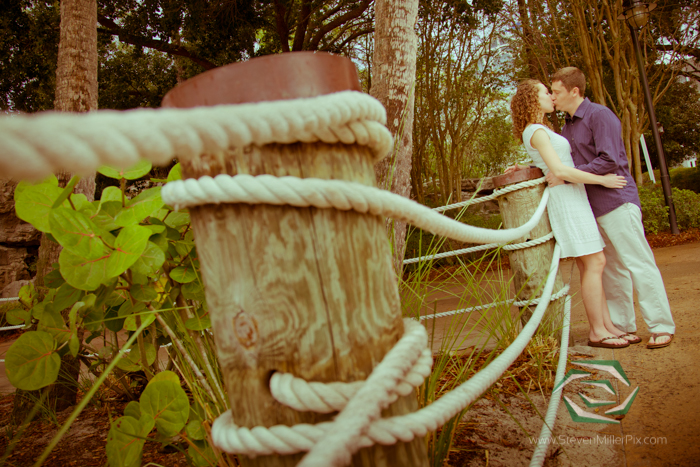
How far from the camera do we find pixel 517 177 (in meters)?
2.39

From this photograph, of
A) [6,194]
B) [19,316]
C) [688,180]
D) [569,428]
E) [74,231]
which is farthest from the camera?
[688,180]

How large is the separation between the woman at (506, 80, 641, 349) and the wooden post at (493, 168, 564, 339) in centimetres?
10

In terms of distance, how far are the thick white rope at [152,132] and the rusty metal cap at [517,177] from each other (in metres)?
1.96

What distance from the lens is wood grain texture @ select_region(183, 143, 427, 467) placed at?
2.15 ft

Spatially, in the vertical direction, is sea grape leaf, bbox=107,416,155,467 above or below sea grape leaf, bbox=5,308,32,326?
below

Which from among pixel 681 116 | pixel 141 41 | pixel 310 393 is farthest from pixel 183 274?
pixel 681 116

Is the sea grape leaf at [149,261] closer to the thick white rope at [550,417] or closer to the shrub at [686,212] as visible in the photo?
the thick white rope at [550,417]

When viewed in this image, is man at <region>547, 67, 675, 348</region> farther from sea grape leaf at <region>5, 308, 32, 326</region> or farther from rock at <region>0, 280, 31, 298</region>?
rock at <region>0, 280, 31, 298</region>

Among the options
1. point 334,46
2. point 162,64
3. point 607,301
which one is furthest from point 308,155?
point 162,64

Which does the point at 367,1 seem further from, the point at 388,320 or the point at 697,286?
the point at 388,320

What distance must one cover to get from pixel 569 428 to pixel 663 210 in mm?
8150

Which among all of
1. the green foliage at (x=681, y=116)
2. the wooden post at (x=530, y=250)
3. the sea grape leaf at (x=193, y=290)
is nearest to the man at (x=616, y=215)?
the wooden post at (x=530, y=250)

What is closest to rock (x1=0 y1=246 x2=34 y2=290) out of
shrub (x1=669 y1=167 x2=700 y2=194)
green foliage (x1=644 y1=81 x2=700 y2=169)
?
shrub (x1=669 y1=167 x2=700 y2=194)

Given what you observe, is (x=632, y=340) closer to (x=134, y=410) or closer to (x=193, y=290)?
(x=193, y=290)
